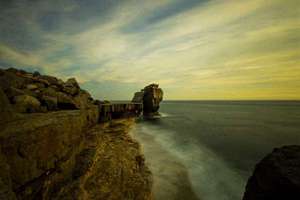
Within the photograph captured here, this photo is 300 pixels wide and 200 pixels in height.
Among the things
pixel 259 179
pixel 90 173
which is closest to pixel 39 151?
pixel 90 173

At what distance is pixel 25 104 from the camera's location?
24.3ft

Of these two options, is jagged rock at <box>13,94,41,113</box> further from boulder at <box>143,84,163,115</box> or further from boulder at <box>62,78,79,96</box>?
boulder at <box>143,84,163,115</box>

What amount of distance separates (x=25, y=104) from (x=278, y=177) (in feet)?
33.6

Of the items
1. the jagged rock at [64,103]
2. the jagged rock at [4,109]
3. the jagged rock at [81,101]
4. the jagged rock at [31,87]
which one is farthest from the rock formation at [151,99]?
the jagged rock at [4,109]

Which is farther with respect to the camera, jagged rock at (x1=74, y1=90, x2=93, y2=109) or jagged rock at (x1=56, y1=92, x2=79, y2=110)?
jagged rock at (x1=74, y1=90, x2=93, y2=109)

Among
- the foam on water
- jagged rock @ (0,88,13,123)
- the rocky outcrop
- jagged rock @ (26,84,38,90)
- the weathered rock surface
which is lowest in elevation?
the foam on water

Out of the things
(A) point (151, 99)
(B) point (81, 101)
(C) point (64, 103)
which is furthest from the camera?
(A) point (151, 99)

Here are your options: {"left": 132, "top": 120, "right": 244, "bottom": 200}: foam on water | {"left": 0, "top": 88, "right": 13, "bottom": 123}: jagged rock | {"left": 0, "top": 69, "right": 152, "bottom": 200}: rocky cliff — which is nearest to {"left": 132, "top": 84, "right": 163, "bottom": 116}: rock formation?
{"left": 132, "top": 120, "right": 244, "bottom": 200}: foam on water

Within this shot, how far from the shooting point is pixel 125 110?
116ft

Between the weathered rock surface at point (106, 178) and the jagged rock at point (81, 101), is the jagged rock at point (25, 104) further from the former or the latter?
the weathered rock surface at point (106, 178)

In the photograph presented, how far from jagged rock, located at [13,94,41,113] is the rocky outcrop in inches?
375

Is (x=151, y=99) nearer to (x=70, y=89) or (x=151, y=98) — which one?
(x=151, y=98)

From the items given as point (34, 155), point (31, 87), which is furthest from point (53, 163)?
point (31, 87)

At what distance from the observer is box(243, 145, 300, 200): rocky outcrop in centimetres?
259
